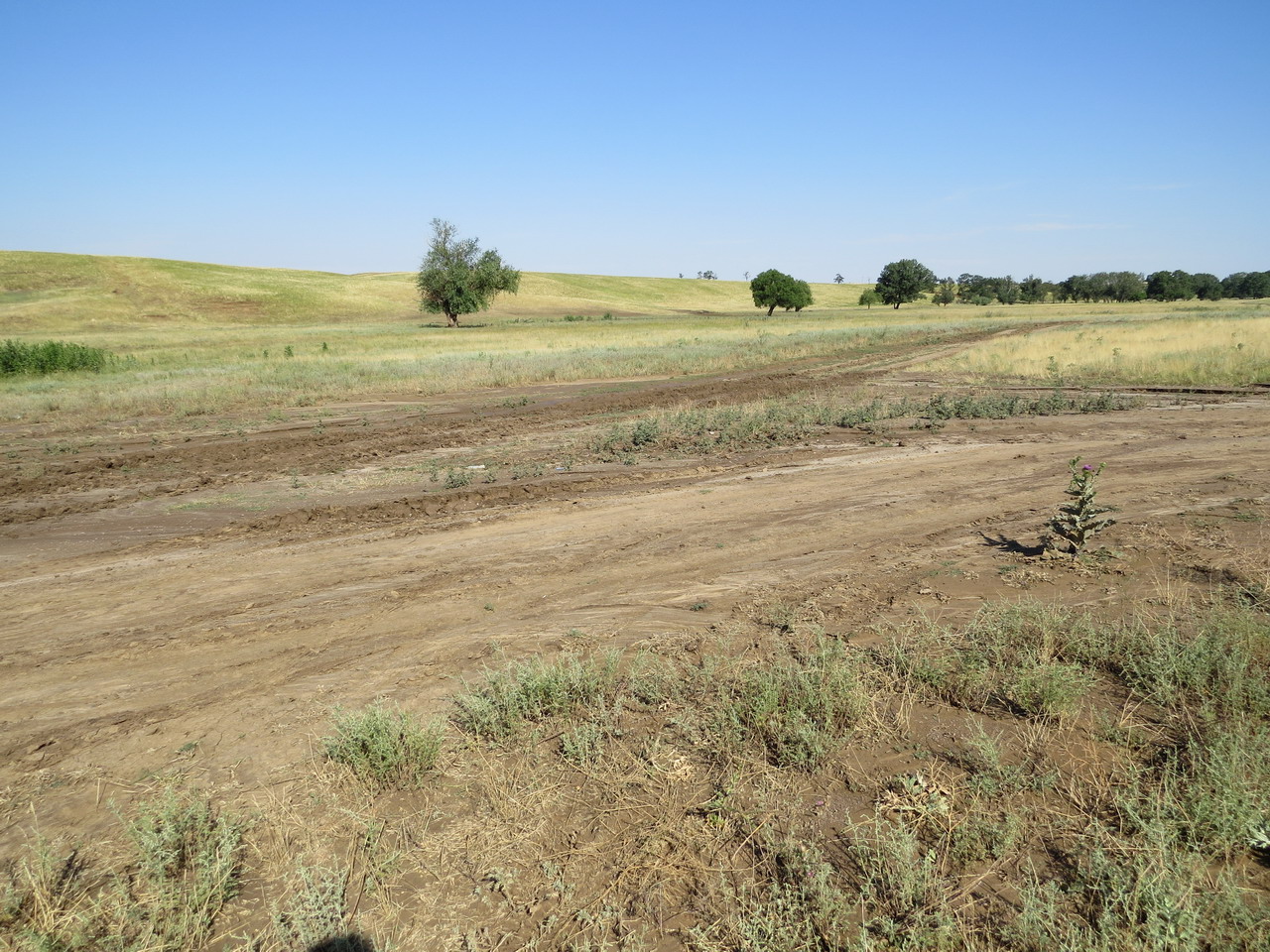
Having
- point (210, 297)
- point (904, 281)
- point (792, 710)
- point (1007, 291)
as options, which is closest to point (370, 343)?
point (210, 297)

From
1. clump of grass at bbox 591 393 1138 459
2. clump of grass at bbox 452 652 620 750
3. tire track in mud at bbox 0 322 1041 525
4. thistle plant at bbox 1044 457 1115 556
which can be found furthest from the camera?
clump of grass at bbox 591 393 1138 459

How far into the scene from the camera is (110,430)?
747 inches

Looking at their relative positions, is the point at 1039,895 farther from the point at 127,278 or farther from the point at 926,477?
the point at 127,278

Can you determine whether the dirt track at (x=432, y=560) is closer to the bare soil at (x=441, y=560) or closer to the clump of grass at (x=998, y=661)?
the bare soil at (x=441, y=560)

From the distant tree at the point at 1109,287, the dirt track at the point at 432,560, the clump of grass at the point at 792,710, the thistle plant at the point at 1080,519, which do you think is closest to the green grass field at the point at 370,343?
the dirt track at the point at 432,560

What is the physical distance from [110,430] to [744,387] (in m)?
18.1

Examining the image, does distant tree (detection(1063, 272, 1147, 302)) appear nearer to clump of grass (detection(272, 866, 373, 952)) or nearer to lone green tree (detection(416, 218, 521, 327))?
lone green tree (detection(416, 218, 521, 327))

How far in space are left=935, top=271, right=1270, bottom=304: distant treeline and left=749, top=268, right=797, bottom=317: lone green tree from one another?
39.1 meters

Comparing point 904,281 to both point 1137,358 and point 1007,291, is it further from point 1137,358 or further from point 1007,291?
point 1137,358

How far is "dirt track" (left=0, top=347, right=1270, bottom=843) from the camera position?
5156 mm

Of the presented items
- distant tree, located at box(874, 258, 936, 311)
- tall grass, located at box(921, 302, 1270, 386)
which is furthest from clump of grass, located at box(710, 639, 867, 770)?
distant tree, located at box(874, 258, 936, 311)

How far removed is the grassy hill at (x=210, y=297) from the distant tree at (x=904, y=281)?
972 cm

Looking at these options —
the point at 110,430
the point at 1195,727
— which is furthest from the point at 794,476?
the point at 110,430

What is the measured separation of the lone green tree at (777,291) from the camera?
95.1 metres
